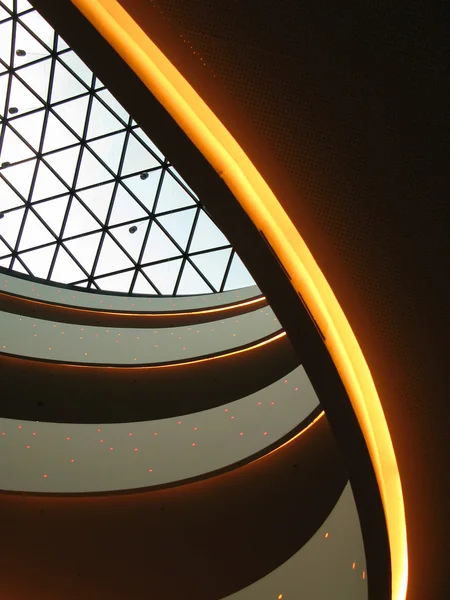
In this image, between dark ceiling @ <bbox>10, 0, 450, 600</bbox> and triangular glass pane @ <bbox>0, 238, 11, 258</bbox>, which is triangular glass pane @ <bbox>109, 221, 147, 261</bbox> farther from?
dark ceiling @ <bbox>10, 0, 450, 600</bbox>

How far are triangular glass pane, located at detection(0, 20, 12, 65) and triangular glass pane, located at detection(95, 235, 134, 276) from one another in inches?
350

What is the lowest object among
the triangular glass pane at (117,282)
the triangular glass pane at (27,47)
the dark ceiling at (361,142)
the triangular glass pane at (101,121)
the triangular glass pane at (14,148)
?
the dark ceiling at (361,142)

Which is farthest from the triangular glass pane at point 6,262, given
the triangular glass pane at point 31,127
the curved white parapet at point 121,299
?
the triangular glass pane at point 31,127

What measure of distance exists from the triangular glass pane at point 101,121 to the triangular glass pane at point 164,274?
6757mm

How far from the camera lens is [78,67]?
21.6m

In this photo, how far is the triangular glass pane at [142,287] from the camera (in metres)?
26.3

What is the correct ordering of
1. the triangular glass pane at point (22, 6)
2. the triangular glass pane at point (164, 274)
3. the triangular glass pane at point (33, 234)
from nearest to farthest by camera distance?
the triangular glass pane at point (22, 6), the triangular glass pane at point (33, 234), the triangular glass pane at point (164, 274)

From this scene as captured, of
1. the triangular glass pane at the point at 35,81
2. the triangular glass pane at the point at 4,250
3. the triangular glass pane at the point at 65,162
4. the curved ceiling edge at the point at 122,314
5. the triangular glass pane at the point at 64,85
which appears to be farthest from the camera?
the triangular glass pane at the point at 4,250

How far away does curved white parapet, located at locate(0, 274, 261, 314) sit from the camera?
25016mm

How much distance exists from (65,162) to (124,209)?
3521mm

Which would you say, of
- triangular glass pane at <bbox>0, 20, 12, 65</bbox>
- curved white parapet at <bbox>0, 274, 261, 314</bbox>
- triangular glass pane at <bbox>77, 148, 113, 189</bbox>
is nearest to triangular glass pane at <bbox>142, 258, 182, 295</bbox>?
curved white parapet at <bbox>0, 274, 261, 314</bbox>

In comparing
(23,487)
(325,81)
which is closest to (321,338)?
(325,81)

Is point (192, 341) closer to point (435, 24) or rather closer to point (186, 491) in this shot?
point (186, 491)

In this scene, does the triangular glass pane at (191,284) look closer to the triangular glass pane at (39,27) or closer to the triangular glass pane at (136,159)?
the triangular glass pane at (136,159)
